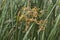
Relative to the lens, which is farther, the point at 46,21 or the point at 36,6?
the point at 36,6

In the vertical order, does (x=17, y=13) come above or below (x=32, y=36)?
above

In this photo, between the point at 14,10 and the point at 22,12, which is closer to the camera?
the point at 22,12

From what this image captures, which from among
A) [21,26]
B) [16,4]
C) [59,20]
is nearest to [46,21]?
[59,20]

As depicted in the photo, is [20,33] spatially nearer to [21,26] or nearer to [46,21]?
[21,26]

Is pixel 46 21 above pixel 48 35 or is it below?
above

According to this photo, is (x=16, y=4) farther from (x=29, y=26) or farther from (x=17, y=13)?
(x=29, y=26)

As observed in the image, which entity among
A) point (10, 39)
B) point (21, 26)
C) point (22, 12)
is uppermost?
point (22, 12)

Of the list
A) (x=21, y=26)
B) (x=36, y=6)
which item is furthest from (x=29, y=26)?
(x=36, y=6)
